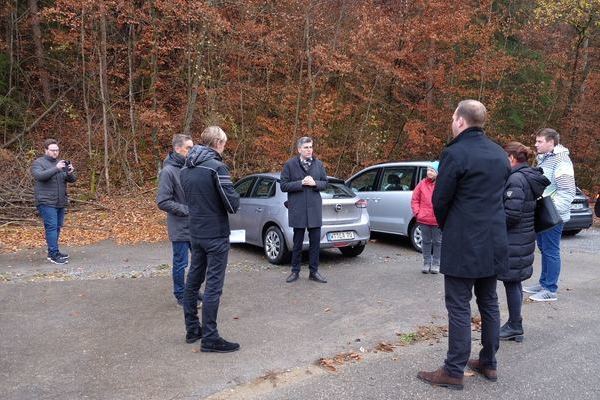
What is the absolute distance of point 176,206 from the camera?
5688mm

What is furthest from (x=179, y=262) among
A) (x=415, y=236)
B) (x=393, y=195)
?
(x=393, y=195)

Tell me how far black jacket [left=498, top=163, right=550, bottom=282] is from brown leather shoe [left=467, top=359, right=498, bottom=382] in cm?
86

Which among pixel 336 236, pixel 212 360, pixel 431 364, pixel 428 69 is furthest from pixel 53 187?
pixel 428 69

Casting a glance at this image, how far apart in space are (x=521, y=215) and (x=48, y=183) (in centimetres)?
678

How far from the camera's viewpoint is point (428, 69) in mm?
18234

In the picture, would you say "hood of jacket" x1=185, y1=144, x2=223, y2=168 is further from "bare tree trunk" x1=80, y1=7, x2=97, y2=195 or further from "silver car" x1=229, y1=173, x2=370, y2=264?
"bare tree trunk" x1=80, y1=7, x2=97, y2=195

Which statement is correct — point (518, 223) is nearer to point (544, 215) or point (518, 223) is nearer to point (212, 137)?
point (544, 215)

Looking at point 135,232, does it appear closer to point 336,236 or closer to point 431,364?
point 336,236

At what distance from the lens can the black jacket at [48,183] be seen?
26.0 feet

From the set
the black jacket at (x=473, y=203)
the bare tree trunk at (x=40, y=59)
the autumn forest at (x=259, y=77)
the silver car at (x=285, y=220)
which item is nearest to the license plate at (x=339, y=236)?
the silver car at (x=285, y=220)

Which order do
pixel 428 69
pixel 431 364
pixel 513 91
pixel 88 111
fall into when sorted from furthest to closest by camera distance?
pixel 513 91
pixel 428 69
pixel 88 111
pixel 431 364

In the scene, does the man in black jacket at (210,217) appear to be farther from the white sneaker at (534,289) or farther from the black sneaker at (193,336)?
the white sneaker at (534,289)

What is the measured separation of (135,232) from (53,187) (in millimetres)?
3071

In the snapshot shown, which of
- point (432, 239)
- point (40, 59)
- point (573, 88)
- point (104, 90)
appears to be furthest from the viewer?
point (573, 88)
